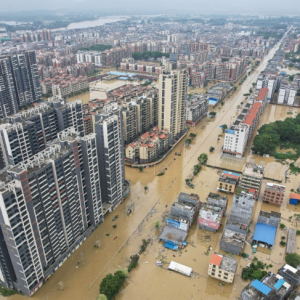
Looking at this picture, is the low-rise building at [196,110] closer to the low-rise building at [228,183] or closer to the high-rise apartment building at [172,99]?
the high-rise apartment building at [172,99]

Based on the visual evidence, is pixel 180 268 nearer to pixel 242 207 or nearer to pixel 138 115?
pixel 242 207

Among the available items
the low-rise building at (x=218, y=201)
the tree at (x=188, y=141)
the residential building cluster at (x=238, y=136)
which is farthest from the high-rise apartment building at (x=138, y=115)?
the low-rise building at (x=218, y=201)

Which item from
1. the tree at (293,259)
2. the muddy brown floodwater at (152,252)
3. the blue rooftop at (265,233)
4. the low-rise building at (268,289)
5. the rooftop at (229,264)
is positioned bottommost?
the muddy brown floodwater at (152,252)

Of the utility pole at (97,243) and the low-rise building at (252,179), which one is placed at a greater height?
the low-rise building at (252,179)

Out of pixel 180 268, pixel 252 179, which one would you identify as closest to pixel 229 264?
pixel 180 268

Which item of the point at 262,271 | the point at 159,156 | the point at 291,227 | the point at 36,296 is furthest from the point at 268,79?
the point at 36,296

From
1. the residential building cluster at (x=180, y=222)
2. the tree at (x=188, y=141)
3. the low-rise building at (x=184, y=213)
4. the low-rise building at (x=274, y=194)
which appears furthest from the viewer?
the tree at (x=188, y=141)
